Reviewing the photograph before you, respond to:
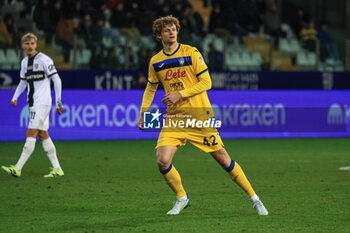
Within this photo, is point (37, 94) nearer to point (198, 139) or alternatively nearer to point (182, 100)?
point (182, 100)

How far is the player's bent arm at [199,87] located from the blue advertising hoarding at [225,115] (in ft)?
33.2

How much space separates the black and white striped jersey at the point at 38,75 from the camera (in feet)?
35.6

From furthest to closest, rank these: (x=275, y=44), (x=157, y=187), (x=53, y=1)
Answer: (x=275, y=44)
(x=53, y=1)
(x=157, y=187)

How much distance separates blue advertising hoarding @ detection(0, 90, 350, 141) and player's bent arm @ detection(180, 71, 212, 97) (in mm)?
10111

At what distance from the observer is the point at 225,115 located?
60.5 ft

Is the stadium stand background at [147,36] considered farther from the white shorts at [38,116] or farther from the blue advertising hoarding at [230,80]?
the white shorts at [38,116]

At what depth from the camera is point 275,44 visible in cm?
2148

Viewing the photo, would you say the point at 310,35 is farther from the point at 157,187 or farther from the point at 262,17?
the point at 157,187

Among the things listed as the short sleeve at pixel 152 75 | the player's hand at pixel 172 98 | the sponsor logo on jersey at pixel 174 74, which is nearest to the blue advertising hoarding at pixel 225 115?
the short sleeve at pixel 152 75

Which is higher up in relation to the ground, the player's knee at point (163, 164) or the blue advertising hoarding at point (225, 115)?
the player's knee at point (163, 164)

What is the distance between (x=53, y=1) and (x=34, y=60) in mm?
9578

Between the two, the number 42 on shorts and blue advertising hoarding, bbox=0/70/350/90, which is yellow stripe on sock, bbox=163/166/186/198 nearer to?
the number 42 on shorts

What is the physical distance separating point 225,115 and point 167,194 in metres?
9.46

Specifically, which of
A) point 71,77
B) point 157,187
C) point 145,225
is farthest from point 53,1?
point 145,225
